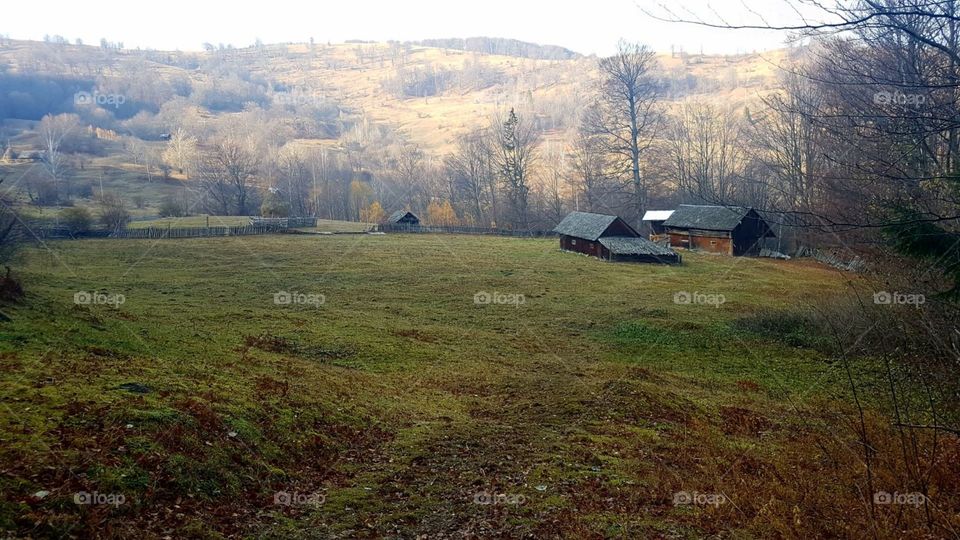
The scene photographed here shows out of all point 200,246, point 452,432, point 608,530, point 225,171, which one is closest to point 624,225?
point 200,246

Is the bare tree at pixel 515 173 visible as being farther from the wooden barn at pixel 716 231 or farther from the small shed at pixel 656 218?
the wooden barn at pixel 716 231

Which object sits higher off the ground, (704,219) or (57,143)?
(57,143)

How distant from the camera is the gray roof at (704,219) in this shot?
52.3m

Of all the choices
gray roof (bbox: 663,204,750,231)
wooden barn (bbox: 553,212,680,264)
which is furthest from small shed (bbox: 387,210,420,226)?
gray roof (bbox: 663,204,750,231)

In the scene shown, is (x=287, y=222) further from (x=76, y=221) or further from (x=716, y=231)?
(x=716, y=231)

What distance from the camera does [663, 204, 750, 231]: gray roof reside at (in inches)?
2060

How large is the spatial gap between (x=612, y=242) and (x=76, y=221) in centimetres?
4809

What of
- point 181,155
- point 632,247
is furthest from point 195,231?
point 181,155

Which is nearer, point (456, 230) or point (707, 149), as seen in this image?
point (707, 149)

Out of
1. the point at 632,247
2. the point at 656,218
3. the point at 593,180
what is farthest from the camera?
the point at 593,180

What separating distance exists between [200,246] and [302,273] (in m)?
16.9

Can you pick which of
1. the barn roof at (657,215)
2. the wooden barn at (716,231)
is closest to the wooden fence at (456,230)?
the barn roof at (657,215)

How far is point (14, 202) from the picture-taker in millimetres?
22172

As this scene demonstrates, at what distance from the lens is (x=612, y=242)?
49.6m
